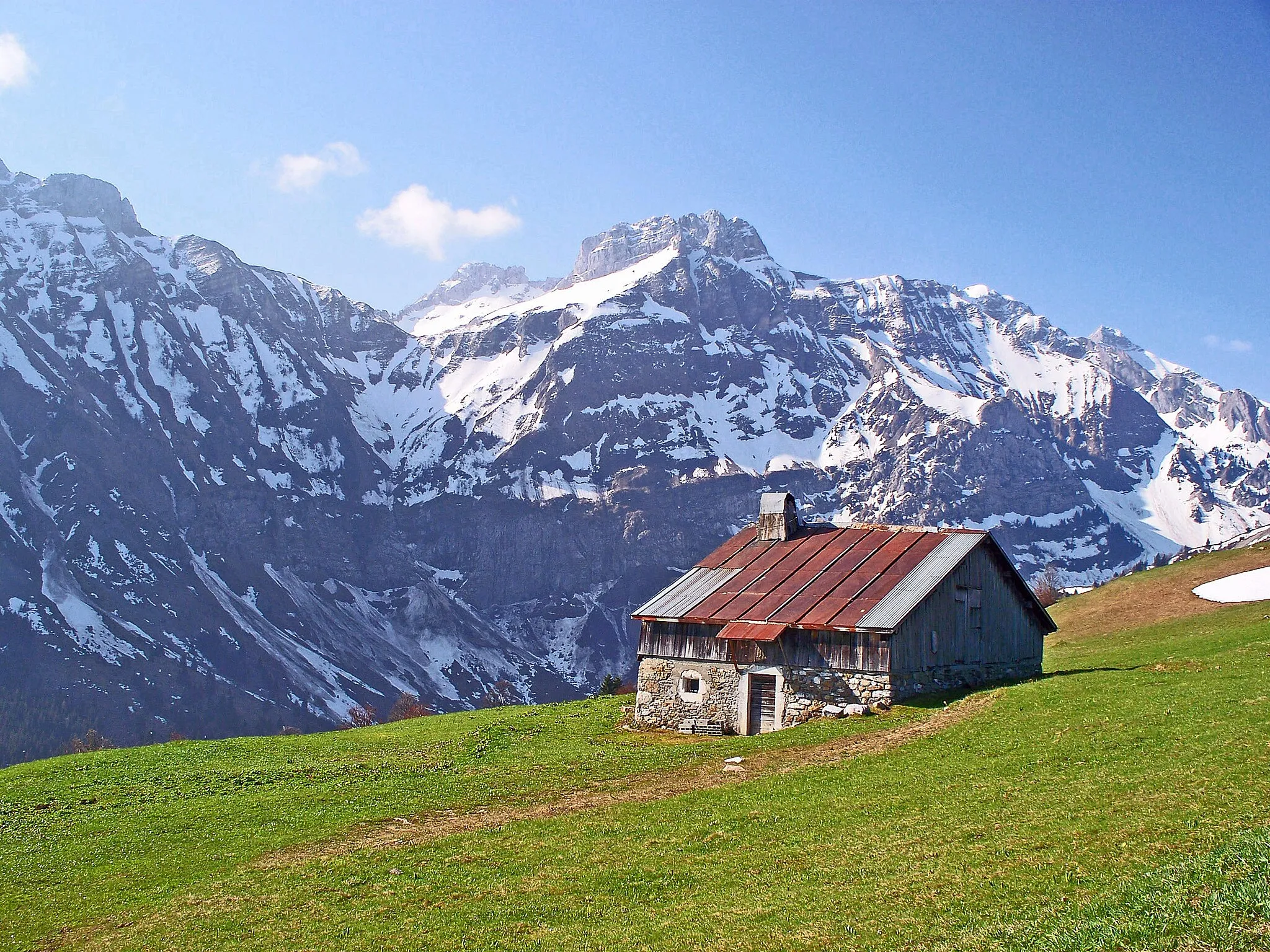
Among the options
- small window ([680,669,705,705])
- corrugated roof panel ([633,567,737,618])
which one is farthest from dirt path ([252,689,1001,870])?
corrugated roof panel ([633,567,737,618])

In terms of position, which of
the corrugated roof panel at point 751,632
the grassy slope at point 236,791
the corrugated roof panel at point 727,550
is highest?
the corrugated roof panel at point 727,550

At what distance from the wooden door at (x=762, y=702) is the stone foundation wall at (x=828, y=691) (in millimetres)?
782

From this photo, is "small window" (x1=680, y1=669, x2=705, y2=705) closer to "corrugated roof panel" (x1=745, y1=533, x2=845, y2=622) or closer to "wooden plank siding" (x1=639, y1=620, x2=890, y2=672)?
"wooden plank siding" (x1=639, y1=620, x2=890, y2=672)

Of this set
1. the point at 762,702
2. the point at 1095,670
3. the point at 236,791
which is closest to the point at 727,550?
the point at 762,702

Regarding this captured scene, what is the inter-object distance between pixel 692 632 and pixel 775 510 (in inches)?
371

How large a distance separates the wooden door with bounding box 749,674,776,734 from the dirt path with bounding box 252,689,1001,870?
649 centimetres

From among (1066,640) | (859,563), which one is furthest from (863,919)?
(1066,640)

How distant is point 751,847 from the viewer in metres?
18.6

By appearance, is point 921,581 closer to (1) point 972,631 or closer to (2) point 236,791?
(1) point 972,631

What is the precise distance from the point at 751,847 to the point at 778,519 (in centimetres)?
Result: 2702

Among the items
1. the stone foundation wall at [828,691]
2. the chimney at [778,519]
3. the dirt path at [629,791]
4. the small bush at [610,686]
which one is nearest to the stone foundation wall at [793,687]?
the stone foundation wall at [828,691]

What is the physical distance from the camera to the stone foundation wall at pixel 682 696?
36.6 m

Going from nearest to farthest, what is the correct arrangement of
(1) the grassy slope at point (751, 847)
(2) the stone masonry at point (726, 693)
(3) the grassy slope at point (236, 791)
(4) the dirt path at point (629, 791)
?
(1) the grassy slope at point (751, 847) → (3) the grassy slope at point (236, 791) → (4) the dirt path at point (629, 791) → (2) the stone masonry at point (726, 693)

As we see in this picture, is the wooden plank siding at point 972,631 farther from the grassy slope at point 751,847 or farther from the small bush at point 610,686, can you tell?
the small bush at point 610,686
